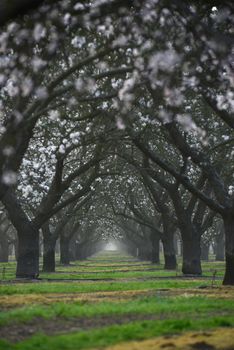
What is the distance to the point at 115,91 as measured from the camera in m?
17.0

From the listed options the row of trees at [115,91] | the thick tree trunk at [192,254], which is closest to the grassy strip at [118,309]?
the row of trees at [115,91]

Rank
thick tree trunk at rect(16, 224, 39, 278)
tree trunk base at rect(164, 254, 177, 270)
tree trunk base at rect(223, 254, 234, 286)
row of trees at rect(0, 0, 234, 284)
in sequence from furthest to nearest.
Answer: tree trunk base at rect(164, 254, 177, 270), thick tree trunk at rect(16, 224, 39, 278), tree trunk base at rect(223, 254, 234, 286), row of trees at rect(0, 0, 234, 284)

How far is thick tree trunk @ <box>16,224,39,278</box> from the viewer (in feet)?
97.7

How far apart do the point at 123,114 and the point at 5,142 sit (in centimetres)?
776

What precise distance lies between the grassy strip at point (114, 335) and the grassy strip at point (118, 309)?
1666 millimetres

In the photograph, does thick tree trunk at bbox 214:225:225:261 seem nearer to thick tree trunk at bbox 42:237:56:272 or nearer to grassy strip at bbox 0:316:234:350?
thick tree trunk at bbox 42:237:56:272

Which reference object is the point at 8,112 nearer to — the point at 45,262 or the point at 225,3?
the point at 225,3

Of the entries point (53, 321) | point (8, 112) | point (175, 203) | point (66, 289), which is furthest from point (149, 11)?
point (175, 203)

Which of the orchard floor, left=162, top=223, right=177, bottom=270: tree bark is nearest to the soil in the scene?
the orchard floor

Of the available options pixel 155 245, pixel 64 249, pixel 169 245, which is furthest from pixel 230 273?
pixel 64 249

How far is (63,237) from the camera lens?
49312mm

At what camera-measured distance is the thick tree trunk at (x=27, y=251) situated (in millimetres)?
29781

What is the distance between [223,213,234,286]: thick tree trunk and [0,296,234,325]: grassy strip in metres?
7.11

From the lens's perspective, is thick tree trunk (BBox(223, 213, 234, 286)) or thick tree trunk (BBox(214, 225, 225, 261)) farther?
thick tree trunk (BBox(214, 225, 225, 261))
